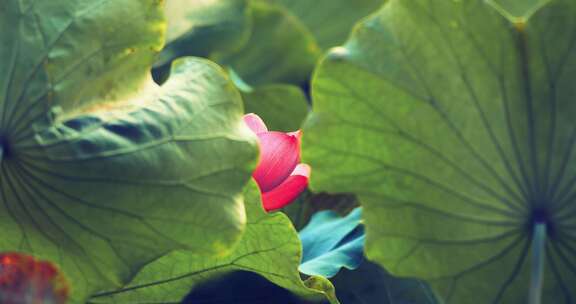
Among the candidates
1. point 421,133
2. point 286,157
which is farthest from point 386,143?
point 286,157

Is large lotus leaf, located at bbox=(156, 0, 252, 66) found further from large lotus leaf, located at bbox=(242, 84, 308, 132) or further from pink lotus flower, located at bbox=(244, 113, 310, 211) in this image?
pink lotus flower, located at bbox=(244, 113, 310, 211)

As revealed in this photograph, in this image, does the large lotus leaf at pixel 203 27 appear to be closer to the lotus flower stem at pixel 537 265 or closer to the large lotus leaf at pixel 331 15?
the large lotus leaf at pixel 331 15

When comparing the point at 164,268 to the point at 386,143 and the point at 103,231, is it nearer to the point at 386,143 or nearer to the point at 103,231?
the point at 103,231

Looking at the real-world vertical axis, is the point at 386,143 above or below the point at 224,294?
above

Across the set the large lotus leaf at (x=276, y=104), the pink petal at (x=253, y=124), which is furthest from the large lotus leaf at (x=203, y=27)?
the pink petal at (x=253, y=124)

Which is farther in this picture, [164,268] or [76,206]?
[164,268]

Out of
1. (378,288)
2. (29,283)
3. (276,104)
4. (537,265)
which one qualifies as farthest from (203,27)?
(29,283)

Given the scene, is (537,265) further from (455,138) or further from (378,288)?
(378,288)
